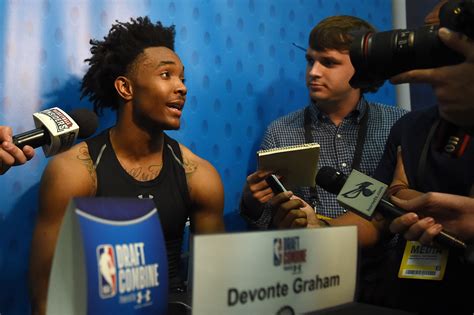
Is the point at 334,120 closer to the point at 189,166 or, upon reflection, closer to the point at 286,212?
the point at 189,166

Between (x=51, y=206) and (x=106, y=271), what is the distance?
89 cm

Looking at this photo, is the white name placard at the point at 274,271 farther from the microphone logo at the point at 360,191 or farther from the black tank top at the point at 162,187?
the black tank top at the point at 162,187

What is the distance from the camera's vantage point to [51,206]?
56.7 inches

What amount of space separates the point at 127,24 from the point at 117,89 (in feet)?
0.77

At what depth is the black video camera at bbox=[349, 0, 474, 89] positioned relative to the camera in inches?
32.7

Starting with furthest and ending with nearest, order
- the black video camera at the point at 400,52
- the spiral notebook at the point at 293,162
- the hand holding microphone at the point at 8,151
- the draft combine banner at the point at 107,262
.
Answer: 1. the spiral notebook at the point at 293,162
2. the hand holding microphone at the point at 8,151
3. the black video camera at the point at 400,52
4. the draft combine banner at the point at 107,262

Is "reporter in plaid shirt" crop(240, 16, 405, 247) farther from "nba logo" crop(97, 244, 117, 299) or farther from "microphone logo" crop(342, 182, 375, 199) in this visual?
"nba logo" crop(97, 244, 117, 299)

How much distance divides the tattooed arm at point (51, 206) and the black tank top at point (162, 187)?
0.14ft

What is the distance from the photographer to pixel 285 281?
27.1 inches

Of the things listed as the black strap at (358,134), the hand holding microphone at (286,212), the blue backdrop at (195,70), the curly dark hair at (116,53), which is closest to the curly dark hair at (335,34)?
the black strap at (358,134)

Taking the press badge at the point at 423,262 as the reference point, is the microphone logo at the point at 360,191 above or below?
above

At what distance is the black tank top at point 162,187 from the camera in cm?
149

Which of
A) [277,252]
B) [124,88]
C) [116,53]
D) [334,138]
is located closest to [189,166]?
[124,88]

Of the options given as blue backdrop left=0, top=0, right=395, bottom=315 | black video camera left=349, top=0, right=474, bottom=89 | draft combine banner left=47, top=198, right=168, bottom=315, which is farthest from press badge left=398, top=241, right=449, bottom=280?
blue backdrop left=0, top=0, right=395, bottom=315
